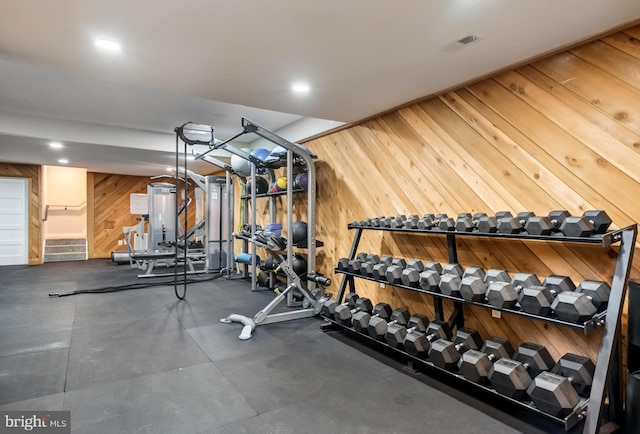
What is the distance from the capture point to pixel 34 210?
8.56 metres

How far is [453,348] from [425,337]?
24 cm

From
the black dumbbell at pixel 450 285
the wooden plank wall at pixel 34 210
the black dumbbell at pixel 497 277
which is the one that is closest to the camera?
the black dumbbell at pixel 497 277

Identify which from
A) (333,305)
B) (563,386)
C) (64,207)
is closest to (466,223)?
(563,386)

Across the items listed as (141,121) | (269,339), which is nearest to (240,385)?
(269,339)

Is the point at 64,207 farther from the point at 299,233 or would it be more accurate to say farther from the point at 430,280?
the point at 430,280

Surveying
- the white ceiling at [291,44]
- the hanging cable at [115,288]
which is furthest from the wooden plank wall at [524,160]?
the hanging cable at [115,288]

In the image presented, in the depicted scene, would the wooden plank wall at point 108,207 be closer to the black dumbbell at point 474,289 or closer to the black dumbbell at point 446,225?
the black dumbbell at point 446,225

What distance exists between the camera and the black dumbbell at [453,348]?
2.30m

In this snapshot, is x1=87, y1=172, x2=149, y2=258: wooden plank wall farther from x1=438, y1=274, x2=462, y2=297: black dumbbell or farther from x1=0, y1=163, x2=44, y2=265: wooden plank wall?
x1=438, y1=274, x2=462, y2=297: black dumbbell

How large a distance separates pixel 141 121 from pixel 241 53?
141 inches

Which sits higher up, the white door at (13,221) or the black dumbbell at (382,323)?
the white door at (13,221)

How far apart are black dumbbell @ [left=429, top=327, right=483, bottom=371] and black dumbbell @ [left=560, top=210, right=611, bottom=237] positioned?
37.3 inches

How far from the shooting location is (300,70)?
8.75 ft

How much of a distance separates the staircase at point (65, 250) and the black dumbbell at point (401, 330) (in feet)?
30.3
